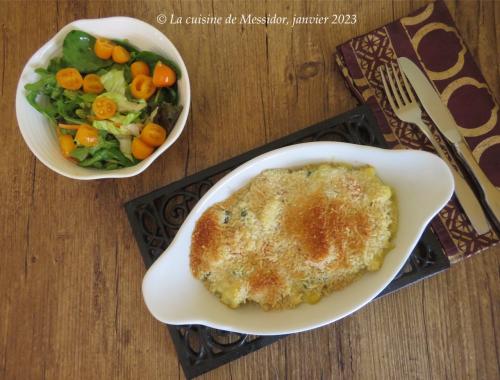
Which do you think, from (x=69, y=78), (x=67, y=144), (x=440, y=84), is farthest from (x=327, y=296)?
(x=69, y=78)

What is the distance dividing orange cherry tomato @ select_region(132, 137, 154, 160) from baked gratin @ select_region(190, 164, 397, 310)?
9.5 inches

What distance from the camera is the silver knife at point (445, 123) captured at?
1269 millimetres

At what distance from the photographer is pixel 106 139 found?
1282 millimetres

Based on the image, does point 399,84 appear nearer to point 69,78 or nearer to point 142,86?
point 142,86

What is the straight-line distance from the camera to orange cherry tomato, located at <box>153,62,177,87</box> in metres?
1.25

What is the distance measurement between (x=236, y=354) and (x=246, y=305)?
14 centimetres

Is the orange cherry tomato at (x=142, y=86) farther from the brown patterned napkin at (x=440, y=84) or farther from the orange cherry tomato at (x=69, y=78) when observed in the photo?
the brown patterned napkin at (x=440, y=84)

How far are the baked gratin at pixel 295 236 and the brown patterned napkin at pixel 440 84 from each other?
0.23 metres

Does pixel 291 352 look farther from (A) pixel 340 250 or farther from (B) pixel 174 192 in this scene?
(B) pixel 174 192

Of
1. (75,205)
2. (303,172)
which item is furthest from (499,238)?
(75,205)

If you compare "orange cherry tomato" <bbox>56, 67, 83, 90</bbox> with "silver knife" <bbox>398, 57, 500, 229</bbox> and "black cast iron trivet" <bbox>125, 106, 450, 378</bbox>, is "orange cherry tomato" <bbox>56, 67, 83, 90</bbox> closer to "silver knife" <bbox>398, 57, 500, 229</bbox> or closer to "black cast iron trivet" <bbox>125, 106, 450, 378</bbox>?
"black cast iron trivet" <bbox>125, 106, 450, 378</bbox>

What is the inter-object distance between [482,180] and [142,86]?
3.23 feet

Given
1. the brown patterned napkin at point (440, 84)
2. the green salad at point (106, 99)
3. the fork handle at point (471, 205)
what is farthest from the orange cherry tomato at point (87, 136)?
the fork handle at point (471, 205)

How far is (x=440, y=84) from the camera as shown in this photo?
4.45 feet
